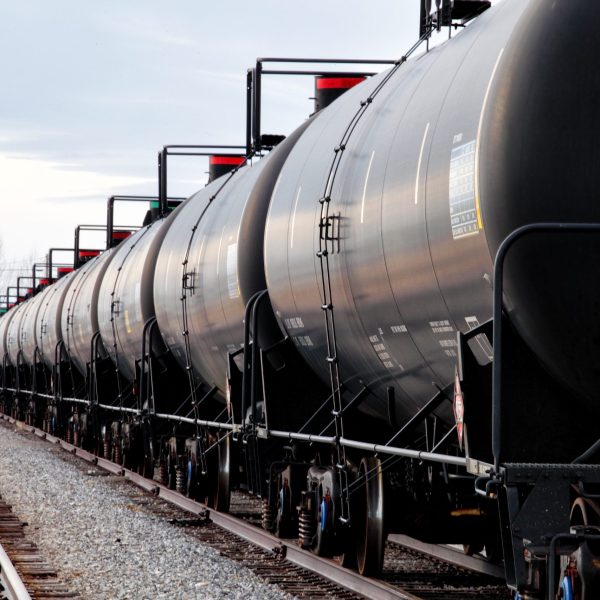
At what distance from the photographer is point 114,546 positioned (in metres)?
11.3

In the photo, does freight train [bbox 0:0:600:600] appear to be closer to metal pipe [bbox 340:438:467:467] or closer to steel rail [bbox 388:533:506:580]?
metal pipe [bbox 340:438:467:467]

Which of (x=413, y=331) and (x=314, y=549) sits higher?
(x=413, y=331)

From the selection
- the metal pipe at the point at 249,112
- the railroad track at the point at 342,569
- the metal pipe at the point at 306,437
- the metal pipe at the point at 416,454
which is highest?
the metal pipe at the point at 249,112

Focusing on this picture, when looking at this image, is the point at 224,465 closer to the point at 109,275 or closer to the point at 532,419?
the point at 109,275

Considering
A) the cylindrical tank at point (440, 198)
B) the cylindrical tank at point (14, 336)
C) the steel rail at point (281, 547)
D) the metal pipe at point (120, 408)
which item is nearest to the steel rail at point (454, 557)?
the steel rail at point (281, 547)

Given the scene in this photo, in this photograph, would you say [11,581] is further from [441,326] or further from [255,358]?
[441,326]

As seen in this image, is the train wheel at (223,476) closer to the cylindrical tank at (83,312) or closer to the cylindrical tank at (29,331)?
the cylindrical tank at (83,312)

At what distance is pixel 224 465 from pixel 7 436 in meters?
17.0

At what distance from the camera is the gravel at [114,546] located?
29.9ft

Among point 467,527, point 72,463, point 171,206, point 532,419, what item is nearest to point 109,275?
point 171,206

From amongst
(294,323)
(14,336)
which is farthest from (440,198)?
(14,336)

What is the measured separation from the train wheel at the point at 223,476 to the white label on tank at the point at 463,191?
7.93 meters

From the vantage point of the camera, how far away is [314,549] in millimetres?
10094

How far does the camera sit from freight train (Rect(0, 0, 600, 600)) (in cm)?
574
